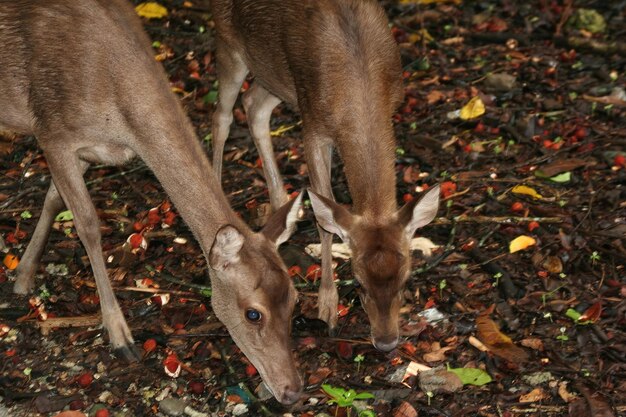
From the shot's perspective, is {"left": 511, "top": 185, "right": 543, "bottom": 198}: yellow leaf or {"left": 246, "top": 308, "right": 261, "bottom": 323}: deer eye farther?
{"left": 511, "top": 185, "right": 543, "bottom": 198}: yellow leaf

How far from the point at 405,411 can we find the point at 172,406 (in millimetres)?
1524

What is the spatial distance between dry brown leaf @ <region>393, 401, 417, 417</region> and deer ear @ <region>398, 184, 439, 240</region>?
109cm

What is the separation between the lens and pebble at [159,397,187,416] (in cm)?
682

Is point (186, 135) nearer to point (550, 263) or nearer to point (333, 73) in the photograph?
point (333, 73)

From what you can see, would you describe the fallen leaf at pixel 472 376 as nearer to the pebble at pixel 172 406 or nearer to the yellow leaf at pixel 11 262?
the pebble at pixel 172 406

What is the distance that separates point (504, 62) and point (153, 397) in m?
6.06

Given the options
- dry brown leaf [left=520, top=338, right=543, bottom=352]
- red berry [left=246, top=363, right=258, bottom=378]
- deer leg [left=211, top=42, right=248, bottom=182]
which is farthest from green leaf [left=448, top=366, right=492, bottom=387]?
deer leg [left=211, top=42, right=248, bottom=182]

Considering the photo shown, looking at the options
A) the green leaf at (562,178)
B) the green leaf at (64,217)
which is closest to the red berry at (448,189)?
the green leaf at (562,178)

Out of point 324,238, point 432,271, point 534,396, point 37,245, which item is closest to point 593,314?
point 534,396

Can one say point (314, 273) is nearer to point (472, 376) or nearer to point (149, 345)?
point (149, 345)

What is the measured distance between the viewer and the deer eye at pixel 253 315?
6414 mm

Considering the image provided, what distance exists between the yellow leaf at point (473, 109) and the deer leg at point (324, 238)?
270 centimetres

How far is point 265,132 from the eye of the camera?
912 cm

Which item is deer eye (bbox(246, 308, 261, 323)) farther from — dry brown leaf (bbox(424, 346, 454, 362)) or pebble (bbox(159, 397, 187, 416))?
dry brown leaf (bbox(424, 346, 454, 362))
